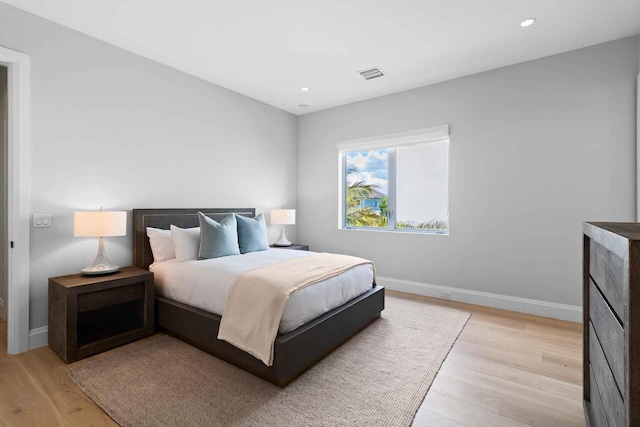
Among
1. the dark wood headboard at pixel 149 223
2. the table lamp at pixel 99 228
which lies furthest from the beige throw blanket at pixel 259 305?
the dark wood headboard at pixel 149 223

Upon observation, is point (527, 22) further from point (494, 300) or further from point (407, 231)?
point (494, 300)

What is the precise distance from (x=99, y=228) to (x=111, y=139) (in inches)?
39.1

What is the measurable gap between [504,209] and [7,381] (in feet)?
14.9

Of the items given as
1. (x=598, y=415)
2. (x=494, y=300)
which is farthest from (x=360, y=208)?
(x=598, y=415)

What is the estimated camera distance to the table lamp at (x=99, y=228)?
245 centimetres

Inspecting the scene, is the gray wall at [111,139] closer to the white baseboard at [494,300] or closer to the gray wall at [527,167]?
the gray wall at [527,167]

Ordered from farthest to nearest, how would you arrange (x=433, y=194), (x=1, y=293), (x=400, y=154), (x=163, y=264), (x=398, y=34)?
(x=400, y=154), (x=433, y=194), (x=1, y=293), (x=163, y=264), (x=398, y=34)

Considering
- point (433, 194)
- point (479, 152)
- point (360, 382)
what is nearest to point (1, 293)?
point (360, 382)

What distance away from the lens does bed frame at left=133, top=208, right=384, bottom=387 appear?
1959 mm

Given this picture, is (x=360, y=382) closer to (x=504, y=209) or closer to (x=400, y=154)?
(x=504, y=209)

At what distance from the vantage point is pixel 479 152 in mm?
3549

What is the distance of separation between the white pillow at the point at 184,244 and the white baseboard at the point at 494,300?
99.7 inches

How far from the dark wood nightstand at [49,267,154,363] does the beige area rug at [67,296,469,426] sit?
0.13 meters

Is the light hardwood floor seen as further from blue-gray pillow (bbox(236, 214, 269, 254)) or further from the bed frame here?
blue-gray pillow (bbox(236, 214, 269, 254))
